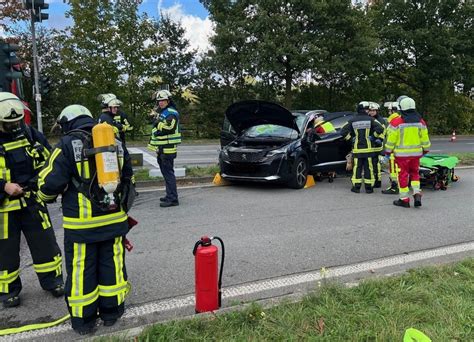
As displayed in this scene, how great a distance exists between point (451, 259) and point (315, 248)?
4.83ft

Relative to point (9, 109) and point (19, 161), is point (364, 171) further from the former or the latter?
point (9, 109)

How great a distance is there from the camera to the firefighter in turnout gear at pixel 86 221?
3100mm

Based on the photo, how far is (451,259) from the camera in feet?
15.6

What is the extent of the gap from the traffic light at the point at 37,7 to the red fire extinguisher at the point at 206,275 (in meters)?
11.8

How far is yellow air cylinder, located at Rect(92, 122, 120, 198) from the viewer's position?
3.00 metres

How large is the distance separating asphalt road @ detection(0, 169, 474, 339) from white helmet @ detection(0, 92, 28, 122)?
162 cm

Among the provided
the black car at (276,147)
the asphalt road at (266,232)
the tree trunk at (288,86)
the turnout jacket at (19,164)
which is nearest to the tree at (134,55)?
the tree trunk at (288,86)

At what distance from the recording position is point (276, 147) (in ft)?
28.2

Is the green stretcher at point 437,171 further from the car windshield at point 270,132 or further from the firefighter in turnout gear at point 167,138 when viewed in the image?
the firefighter in turnout gear at point 167,138

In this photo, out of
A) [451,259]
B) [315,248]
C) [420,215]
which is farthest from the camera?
[420,215]

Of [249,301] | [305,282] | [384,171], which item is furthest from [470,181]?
[249,301]

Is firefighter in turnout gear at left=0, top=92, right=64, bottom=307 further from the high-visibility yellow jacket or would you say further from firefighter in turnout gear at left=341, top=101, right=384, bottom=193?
firefighter in turnout gear at left=341, top=101, right=384, bottom=193

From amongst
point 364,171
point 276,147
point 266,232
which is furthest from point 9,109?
point 364,171

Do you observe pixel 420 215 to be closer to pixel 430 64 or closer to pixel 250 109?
pixel 250 109
